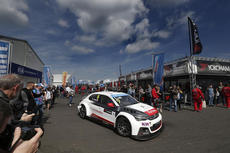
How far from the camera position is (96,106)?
5.64m

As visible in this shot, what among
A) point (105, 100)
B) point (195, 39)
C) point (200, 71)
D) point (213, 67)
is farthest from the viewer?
point (213, 67)

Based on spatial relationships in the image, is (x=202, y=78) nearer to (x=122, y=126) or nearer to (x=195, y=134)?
(x=195, y=134)

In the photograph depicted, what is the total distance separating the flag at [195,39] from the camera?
9.47 meters

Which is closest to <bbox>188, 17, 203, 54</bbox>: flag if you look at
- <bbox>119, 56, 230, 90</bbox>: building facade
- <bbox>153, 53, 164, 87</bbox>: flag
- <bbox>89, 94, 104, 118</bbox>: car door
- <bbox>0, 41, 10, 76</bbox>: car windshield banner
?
<bbox>119, 56, 230, 90</bbox>: building facade

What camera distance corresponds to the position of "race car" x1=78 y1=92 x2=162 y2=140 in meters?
4.02

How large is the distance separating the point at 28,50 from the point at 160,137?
51.5 ft

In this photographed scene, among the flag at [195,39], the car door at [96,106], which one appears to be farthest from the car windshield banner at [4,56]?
the flag at [195,39]

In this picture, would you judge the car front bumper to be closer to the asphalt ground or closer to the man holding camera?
the asphalt ground

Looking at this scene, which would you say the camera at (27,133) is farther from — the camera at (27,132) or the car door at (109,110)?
the car door at (109,110)

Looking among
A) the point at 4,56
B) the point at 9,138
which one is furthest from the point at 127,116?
the point at 4,56

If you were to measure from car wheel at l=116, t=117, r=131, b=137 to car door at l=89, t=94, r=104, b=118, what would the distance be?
3.64ft

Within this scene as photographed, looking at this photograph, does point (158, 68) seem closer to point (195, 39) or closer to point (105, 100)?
point (195, 39)

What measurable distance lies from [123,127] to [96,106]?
1.82 metres

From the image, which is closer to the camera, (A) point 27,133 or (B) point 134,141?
(A) point 27,133
